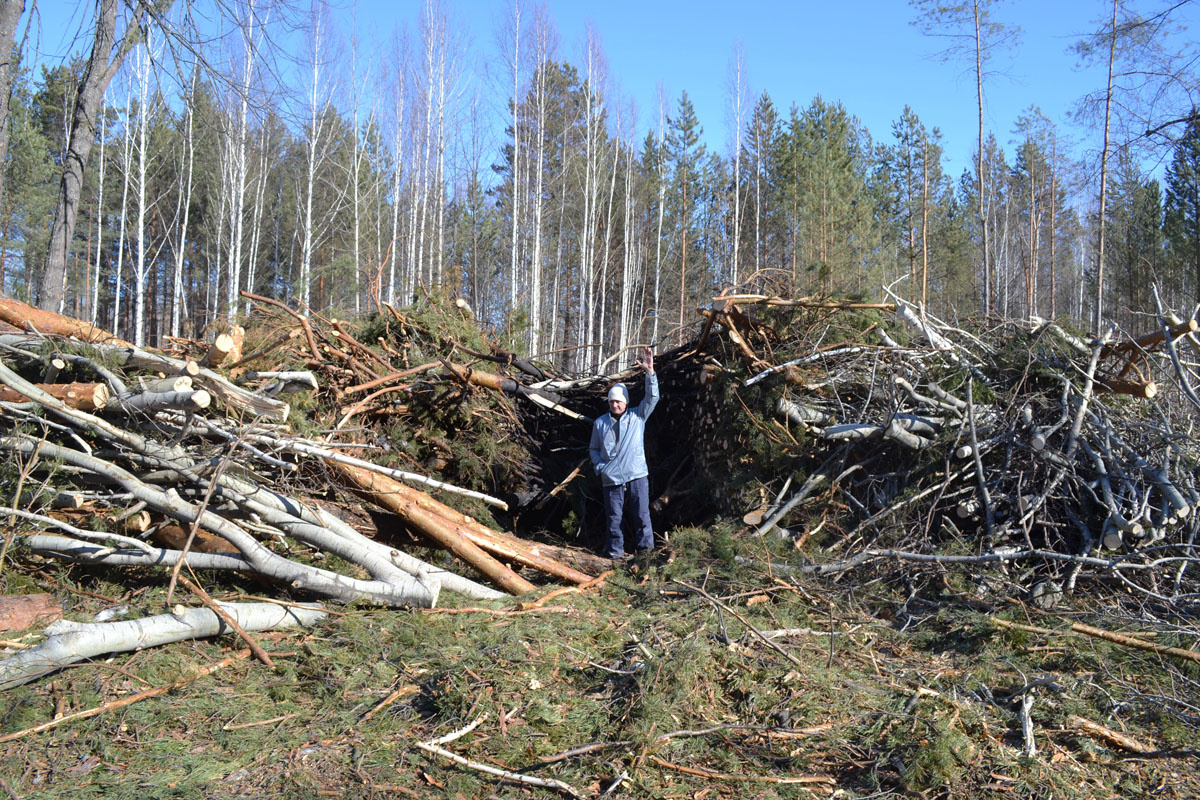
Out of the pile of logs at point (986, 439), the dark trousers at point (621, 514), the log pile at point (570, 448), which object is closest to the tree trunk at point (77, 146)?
the log pile at point (570, 448)

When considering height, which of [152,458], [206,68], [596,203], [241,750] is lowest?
[241,750]

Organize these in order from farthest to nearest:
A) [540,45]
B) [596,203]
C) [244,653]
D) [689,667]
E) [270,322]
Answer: [596,203] → [540,45] → [270,322] → [244,653] → [689,667]

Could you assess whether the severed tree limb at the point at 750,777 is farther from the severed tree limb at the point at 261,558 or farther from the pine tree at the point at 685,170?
the pine tree at the point at 685,170

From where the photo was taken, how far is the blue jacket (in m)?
6.22

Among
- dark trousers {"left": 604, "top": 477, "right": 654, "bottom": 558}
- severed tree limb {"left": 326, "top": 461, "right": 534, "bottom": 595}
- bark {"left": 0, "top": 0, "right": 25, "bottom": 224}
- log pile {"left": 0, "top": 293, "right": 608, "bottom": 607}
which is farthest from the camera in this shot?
bark {"left": 0, "top": 0, "right": 25, "bottom": 224}

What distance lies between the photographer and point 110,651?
354cm

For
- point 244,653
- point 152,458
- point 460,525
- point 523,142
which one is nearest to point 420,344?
point 460,525

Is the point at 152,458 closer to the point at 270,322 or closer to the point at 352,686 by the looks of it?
the point at 352,686

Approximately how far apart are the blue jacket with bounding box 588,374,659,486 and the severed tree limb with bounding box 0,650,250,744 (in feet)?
10.4

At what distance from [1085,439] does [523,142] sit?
21.7 m

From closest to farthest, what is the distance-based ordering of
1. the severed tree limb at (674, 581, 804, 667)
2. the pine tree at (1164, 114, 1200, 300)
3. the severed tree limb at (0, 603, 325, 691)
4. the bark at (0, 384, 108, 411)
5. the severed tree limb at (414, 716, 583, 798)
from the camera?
the severed tree limb at (414, 716, 583, 798)
the severed tree limb at (0, 603, 325, 691)
the severed tree limb at (674, 581, 804, 667)
the bark at (0, 384, 108, 411)
the pine tree at (1164, 114, 1200, 300)

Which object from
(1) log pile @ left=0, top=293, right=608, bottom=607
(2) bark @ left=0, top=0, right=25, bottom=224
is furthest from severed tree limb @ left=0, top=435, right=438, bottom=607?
(2) bark @ left=0, top=0, right=25, bottom=224

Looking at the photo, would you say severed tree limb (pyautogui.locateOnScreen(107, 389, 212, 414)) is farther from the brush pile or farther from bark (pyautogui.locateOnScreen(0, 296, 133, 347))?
bark (pyautogui.locateOnScreen(0, 296, 133, 347))

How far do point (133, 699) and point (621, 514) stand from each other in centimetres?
370
